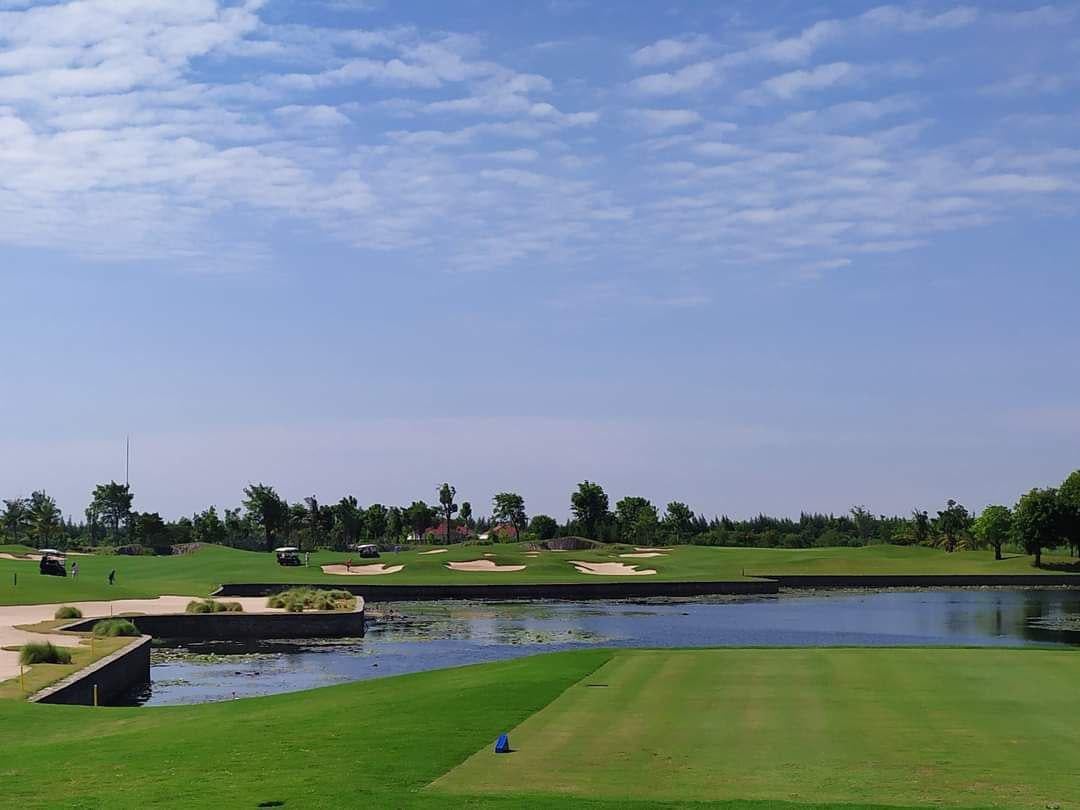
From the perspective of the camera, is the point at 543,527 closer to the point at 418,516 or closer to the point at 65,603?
the point at 418,516

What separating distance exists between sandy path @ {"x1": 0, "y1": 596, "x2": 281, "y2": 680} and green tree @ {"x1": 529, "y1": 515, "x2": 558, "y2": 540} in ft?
292

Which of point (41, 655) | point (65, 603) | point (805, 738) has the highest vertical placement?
point (805, 738)

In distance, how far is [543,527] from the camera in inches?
5886

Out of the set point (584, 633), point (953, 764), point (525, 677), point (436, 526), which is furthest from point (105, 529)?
point (953, 764)

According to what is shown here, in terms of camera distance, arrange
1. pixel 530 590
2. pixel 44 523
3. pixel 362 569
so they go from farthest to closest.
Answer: pixel 44 523 → pixel 362 569 → pixel 530 590

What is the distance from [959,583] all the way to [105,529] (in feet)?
468

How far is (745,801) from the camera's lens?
1202cm

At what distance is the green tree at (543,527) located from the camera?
14600cm

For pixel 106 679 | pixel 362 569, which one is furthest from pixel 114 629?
pixel 362 569

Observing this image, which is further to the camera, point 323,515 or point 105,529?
point 105,529

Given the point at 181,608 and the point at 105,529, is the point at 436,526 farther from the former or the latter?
the point at 181,608

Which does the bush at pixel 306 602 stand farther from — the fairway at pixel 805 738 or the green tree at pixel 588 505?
the green tree at pixel 588 505

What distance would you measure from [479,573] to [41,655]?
51966 millimetres

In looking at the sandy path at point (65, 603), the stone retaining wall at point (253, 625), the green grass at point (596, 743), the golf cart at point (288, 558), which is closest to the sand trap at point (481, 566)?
the golf cart at point (288, 558)
